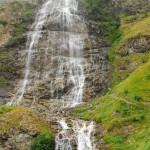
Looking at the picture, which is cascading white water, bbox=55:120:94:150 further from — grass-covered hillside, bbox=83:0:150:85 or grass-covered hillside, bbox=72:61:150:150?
grass-covered hillside, bbox=83:0:150:85

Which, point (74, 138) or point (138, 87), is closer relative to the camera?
point (74, 138)

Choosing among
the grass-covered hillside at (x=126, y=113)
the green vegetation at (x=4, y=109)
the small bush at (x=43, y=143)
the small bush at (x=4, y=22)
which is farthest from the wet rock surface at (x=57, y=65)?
the small bush at (x=43, y=143)

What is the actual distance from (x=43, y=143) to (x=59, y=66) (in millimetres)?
21507

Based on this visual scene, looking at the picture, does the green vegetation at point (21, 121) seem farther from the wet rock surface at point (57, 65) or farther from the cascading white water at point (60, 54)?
the cascading white water at point (60, 54)

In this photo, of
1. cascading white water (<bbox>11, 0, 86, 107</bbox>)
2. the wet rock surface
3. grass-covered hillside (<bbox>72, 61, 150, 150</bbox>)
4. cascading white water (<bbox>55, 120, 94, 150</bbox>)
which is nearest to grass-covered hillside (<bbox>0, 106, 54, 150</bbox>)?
cascading white water (<bbox>55, 120, 94, 150</bbox>)

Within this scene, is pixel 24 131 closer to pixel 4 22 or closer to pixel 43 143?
pixel 43 143

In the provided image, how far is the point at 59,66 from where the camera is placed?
4853cm

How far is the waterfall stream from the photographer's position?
31.1 meters

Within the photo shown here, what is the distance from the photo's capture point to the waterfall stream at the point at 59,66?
102 ft

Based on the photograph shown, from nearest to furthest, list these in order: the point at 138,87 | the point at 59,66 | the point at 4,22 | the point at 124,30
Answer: the point at 138,87, the point at 59,66, the point at 124,30, the point at 4,22

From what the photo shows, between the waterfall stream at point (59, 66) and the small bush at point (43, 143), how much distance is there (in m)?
0.68

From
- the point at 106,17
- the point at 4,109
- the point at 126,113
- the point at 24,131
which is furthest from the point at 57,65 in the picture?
the point at 24,131

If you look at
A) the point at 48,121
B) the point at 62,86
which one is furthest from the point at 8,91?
the point at 48,121

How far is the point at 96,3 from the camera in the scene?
68750mm
